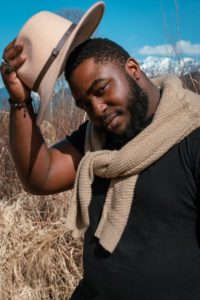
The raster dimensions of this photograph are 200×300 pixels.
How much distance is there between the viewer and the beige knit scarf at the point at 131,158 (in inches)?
73.9

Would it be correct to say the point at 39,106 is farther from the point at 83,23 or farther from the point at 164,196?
the point at 164,196

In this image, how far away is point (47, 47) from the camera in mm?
2039

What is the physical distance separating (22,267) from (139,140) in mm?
2054

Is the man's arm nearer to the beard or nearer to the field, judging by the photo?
the beard

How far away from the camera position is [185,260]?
6.18ft

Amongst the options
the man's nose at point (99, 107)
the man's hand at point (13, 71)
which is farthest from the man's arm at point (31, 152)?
the man's nose at point (99, 107)

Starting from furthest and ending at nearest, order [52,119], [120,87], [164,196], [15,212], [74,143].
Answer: [52,119] < [15,212] < [74,143] < [120,87] < [164,196]

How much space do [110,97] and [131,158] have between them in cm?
24

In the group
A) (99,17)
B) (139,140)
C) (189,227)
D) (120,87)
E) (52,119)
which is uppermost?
(99,17)

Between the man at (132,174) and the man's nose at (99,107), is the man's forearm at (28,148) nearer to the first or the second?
the man at (132,174)

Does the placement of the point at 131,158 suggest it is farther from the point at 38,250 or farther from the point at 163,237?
the point at 38,250

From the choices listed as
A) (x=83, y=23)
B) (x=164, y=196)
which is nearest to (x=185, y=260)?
(x=164, y=196)

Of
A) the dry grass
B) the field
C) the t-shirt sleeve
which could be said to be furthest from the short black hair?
the dry grass

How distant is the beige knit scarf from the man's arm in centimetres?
23
